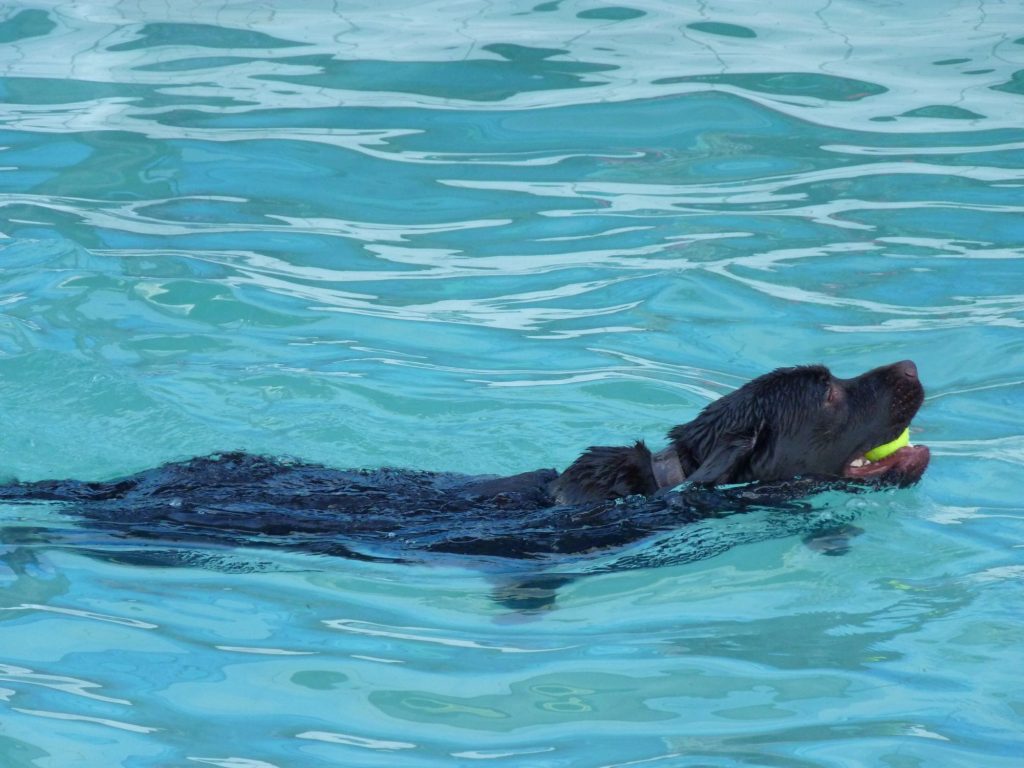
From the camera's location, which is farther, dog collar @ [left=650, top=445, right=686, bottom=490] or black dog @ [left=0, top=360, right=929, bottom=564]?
dog collar @ [left=650, top=445, right=686, bottom=490]

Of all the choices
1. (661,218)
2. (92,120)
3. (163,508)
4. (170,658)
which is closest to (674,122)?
(661,218)

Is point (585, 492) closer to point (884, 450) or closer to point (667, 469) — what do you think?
point (667, 469)

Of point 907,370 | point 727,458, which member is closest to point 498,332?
point 727,458

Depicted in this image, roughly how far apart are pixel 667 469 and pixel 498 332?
3.17 metres

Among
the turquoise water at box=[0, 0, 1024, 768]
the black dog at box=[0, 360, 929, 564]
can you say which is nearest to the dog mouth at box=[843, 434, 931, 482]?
the black dog at box=[0, 360, 929, 564]

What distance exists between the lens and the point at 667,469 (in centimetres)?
702

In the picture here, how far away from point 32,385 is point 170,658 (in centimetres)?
379

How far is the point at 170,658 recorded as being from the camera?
5.80m

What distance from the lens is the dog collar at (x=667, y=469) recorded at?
7.00m

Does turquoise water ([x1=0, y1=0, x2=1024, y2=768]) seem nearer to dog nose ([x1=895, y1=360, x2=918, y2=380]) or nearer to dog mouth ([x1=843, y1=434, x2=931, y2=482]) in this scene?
dog mouth ([x1=843, y1=434, x2=931, y2=482])

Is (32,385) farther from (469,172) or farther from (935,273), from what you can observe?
(935,273)

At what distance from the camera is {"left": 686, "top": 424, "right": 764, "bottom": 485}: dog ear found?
22.2 ft

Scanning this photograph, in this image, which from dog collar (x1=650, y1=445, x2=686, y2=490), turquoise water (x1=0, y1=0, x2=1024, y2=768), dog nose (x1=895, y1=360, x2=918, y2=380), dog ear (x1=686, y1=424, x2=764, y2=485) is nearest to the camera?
turquoise water (x1=0, y1=0, x2=1024, y2=768)

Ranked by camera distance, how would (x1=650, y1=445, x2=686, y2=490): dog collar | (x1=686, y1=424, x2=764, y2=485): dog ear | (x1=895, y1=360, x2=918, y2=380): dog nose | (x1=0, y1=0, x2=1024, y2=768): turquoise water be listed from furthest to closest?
1. (x1=650, y1=445, x2=686, y2=490): dog collar
2. (x1=895, y1=360, x2=918, y2=380): dog nose
3. (x1=686, y1=424, x2=764, y2=485): dog ear
4. (x1=0, y1=0, x2=1024, y2=768): turquoise water
